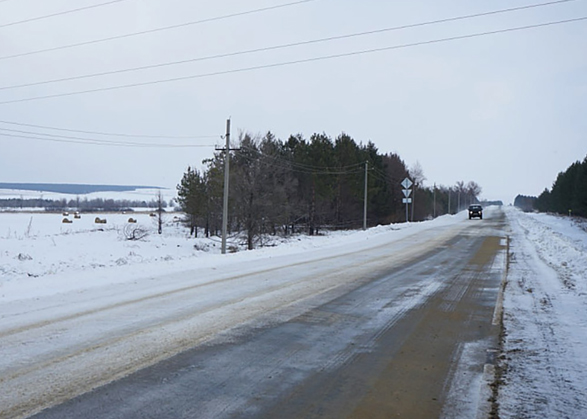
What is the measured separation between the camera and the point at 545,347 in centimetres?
628

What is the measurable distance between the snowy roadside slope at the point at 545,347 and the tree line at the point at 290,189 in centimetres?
2357

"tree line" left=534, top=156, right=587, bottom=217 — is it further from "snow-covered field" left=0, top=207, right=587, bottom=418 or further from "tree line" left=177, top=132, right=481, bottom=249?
"snow-covered field" left=0, top=207, right=587, bottom=418

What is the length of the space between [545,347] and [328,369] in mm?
2970

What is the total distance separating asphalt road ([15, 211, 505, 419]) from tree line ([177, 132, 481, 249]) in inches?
1019

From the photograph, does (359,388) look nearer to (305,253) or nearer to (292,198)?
(305,253)

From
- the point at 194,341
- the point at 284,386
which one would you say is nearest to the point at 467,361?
the point at 284,386

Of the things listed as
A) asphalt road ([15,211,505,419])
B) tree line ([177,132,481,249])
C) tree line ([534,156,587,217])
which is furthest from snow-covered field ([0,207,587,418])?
tree line ([534,156,587,217])

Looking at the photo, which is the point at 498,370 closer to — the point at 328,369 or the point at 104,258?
the point at 328,369

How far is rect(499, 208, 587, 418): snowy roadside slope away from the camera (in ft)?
14.6

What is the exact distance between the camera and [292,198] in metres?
50.2

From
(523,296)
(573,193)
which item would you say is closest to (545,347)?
(523,296)

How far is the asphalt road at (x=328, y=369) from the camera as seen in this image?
422cm

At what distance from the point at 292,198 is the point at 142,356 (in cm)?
4479

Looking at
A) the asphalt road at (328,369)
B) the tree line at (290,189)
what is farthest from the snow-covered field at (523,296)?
the tree line at (290,189)
